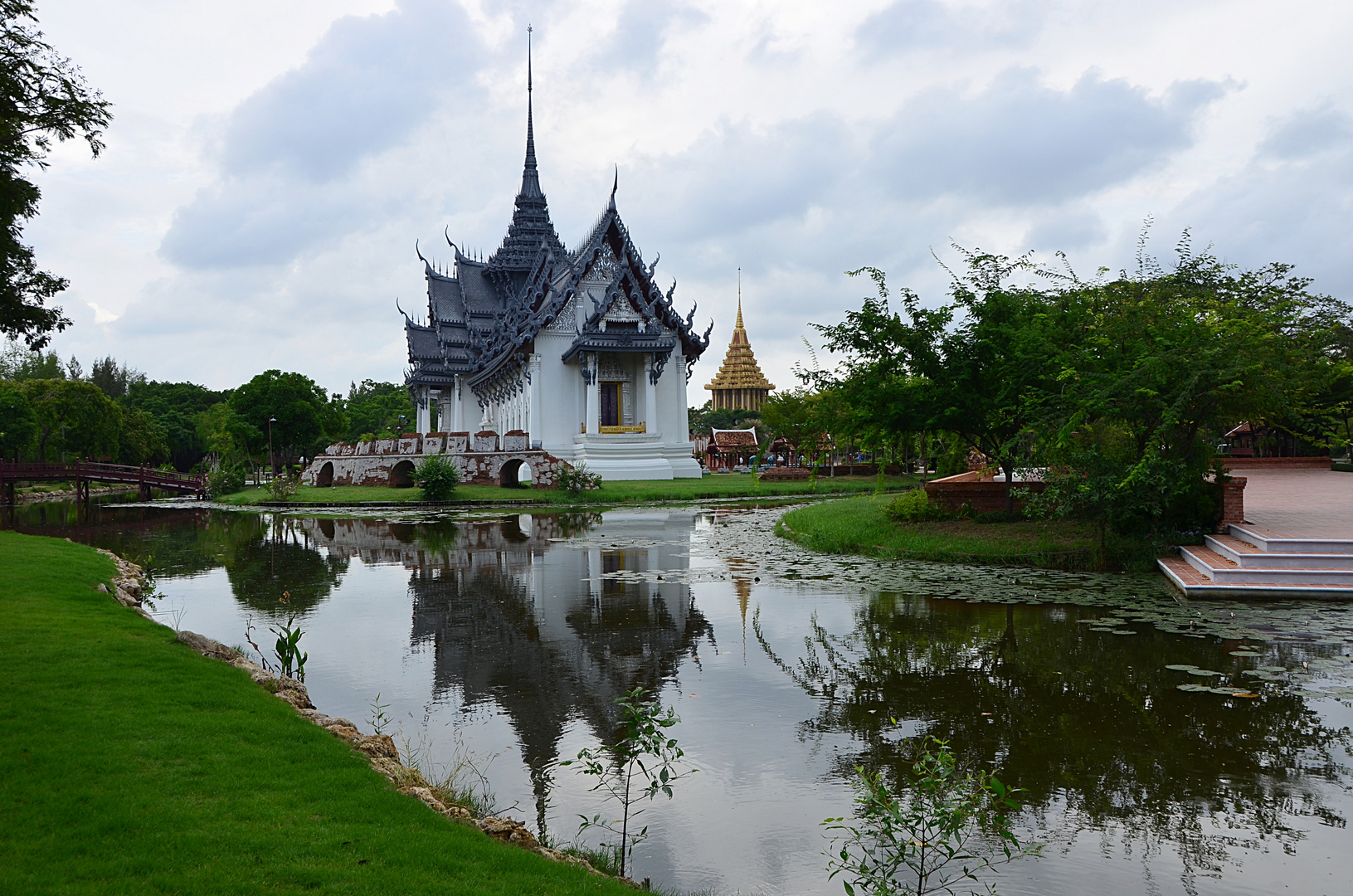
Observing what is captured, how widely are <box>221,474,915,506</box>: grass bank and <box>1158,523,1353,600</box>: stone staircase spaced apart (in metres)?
17.7

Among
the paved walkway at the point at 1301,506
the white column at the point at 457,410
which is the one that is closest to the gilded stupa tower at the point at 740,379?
the white column at the point at 457,410

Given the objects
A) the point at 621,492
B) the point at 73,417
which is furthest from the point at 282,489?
the point at 73,417

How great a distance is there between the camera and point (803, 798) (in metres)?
5.23

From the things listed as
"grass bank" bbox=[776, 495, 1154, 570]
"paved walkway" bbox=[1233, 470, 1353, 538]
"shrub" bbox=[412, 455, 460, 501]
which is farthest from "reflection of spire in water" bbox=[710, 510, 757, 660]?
"shrub" bbox=[412, 455, 460, 501]

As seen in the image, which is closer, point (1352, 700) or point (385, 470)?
point (1352, 700)

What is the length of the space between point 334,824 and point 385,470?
35.0 m

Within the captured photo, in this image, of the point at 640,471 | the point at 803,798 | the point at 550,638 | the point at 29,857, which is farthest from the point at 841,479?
the point at 29,857

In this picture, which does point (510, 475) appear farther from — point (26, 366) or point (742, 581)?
point (26, 366)

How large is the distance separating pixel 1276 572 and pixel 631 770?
8.96 m

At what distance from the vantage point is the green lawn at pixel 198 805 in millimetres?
3604

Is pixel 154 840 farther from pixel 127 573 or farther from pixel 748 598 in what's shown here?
pixel 127 573

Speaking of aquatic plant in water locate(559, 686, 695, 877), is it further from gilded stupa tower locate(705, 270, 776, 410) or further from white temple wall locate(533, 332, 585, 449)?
gilded stupa tower locate(705, 270, 776, 410)

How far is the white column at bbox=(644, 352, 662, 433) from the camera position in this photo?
128 feet

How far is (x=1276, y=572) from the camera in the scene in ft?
34.6
